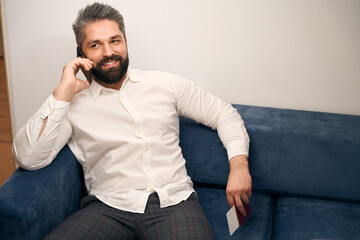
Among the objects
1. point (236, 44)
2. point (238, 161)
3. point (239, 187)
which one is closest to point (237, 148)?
point (238, 161)

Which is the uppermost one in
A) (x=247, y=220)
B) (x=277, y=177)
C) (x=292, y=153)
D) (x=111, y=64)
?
(x=111, y=64)

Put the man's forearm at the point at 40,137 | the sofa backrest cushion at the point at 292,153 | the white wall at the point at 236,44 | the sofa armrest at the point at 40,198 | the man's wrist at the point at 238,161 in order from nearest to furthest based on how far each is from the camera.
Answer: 1. the sofa armrest at the point at 40,198
2. the man's forearm at the point at 40,137
3. the man's wrist at the point at 238,161
4. the sofa backrest cushion at the point at 292,153
5. the white wall at the point at 236,44

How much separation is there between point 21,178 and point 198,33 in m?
1.09

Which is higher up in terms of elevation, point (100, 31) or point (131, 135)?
point (100, 31)

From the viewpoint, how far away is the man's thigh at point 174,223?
145 centimetres

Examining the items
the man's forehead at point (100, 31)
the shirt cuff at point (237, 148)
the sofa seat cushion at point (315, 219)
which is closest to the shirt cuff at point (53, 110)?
the man's forehead at point (100, 31)

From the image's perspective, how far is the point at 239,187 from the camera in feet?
5.16

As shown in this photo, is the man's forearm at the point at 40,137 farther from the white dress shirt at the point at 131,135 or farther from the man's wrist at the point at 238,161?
the man's wrist at the point at 238,161

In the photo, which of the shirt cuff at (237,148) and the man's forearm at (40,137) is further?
the shirt cuff at (237,148)

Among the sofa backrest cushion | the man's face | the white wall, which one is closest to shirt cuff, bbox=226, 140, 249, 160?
the sofa backrest cushion

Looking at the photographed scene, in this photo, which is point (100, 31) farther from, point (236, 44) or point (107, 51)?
point (236, 44)

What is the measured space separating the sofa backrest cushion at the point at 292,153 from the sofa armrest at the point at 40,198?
56cm

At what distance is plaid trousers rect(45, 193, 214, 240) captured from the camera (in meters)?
1.44

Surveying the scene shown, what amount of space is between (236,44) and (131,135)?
0.73 meters
